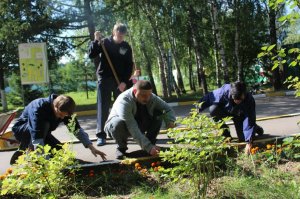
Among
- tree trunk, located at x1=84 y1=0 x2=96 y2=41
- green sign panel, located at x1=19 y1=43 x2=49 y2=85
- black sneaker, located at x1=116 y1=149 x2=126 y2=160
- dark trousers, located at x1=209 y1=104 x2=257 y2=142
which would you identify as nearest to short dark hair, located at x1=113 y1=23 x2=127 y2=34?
dark trousers, located at x1=209 y1=104 x2=257 y2=142

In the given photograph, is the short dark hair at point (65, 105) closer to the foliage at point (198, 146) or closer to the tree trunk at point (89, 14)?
the foliage at point (198, 146)

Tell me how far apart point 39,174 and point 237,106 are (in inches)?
122

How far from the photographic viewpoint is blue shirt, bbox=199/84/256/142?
16.6ft

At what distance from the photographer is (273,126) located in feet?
22.4

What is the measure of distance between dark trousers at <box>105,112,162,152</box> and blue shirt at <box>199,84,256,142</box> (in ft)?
2.33

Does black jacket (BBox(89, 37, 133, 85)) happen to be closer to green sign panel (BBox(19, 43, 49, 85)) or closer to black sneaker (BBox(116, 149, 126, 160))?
black sneaker (BBox(116, 149, 126, 160))

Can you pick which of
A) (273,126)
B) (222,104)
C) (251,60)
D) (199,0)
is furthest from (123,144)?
(251,60)

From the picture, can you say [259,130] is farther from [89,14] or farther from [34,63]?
[89,14]

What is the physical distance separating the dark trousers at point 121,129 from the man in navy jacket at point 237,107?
2.33 feet

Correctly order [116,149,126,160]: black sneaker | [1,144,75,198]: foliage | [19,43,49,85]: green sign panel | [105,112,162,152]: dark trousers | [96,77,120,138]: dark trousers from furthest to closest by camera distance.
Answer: [19,43,49,85]: green sign panel < [96,77,120,138]: dark trousers < [116,149,126,160]: black sneaker < [105,112,162,152]: dark trousers < [1,144,75,198]: foliage

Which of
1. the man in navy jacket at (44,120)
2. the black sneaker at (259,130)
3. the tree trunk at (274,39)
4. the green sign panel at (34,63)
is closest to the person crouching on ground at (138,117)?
the man in navy jacket at (44,120)

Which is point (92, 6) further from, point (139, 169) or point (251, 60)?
point (139, 169)

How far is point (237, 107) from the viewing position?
5305mm

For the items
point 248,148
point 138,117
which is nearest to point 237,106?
point 248,148
